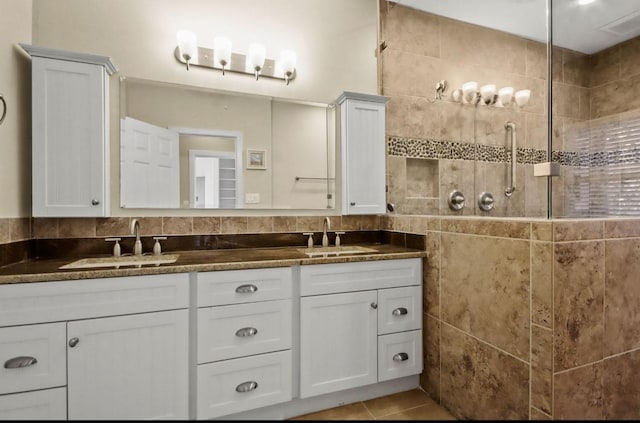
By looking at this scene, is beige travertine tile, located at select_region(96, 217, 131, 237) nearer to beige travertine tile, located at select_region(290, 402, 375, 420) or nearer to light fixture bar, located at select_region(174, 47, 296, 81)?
light fixture bar, located at select_region(174, 47, 296, 81)

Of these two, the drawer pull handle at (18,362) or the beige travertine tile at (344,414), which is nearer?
the drawer pull handle at (18,362)

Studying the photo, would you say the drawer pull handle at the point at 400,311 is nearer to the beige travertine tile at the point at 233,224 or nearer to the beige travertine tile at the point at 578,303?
the beige travertine tile at the point at 578,303

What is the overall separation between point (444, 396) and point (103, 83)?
98.8 inches

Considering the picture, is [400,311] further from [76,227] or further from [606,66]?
[606,66]

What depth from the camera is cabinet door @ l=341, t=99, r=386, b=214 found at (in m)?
2.10

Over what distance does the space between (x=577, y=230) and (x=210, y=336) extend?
1.61 m

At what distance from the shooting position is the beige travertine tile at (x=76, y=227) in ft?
5.42

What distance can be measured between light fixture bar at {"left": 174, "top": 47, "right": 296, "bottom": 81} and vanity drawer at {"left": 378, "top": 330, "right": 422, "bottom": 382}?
1858mm

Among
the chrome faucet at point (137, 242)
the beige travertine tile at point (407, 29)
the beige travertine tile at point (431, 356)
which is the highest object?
the beige travertine tile at point (407, 29)

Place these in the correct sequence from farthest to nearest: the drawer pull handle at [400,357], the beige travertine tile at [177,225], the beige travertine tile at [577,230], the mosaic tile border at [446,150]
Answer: the mosaic tile border at [446,150] < the beige travertine tile at [177,225] < the drawer pull handle at [400,357] < the beige travertine tile at [577,230]

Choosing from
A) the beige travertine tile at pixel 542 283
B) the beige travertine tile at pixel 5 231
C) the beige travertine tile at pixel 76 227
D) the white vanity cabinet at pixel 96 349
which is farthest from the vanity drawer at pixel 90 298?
the beige travertine tile at pixel 542 283

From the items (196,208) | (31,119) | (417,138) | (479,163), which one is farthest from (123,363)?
(479,163)

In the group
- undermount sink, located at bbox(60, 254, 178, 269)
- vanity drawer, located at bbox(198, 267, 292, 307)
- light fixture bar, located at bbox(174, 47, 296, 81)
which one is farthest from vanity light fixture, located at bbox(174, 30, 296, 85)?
vanity drawer, located at bbox(198, 267, 292, 307)

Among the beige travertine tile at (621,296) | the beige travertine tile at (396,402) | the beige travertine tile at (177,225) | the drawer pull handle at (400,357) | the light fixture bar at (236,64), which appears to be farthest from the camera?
the light fixture bar at (236,64)
